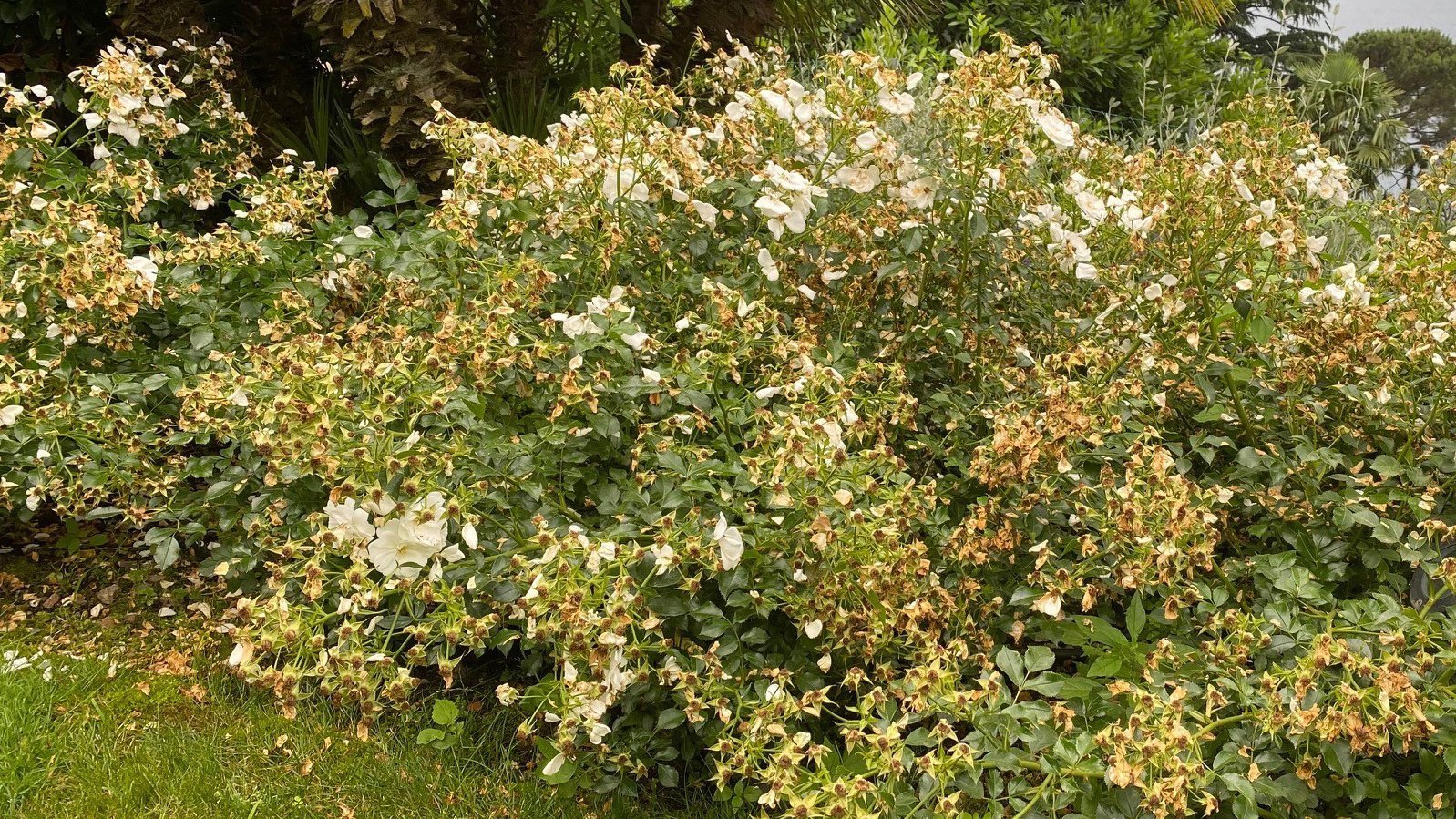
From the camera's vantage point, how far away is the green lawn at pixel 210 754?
2150mm

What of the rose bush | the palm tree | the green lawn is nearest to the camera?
the rose bush

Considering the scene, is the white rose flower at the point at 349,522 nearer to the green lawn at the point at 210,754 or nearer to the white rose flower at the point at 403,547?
the white rose flower at the point at 403,547

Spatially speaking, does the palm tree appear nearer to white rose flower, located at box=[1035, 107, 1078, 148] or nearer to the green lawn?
white rose flower, located at box=[1035, 107, 1078, 148]

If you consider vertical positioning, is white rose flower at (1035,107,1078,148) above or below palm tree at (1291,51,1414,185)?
above

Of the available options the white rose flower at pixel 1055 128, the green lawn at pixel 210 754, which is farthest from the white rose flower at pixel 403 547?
the white rose flower at pixel 1055 128

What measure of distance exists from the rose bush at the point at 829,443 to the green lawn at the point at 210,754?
0.54ft

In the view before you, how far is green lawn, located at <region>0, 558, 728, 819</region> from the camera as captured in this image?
2.15m

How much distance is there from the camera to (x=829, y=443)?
184cm

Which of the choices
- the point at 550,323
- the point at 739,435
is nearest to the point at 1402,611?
the point at 739,435

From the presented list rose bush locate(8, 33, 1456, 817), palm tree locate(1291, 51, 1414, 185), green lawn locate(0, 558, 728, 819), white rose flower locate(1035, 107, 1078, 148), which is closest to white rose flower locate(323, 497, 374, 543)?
rose bush locate(8, 33, 1456, 817)

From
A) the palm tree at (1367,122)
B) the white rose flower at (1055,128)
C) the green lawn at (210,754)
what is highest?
the white rose flower at (1055,128)

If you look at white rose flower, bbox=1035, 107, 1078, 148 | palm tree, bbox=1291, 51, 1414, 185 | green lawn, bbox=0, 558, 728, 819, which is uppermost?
white rose flower, bbox=1035, 107, 1078, 148

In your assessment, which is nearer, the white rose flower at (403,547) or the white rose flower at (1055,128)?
the white rose flower at (403,547)

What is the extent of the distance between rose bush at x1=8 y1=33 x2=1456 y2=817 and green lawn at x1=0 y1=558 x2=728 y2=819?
164mm
